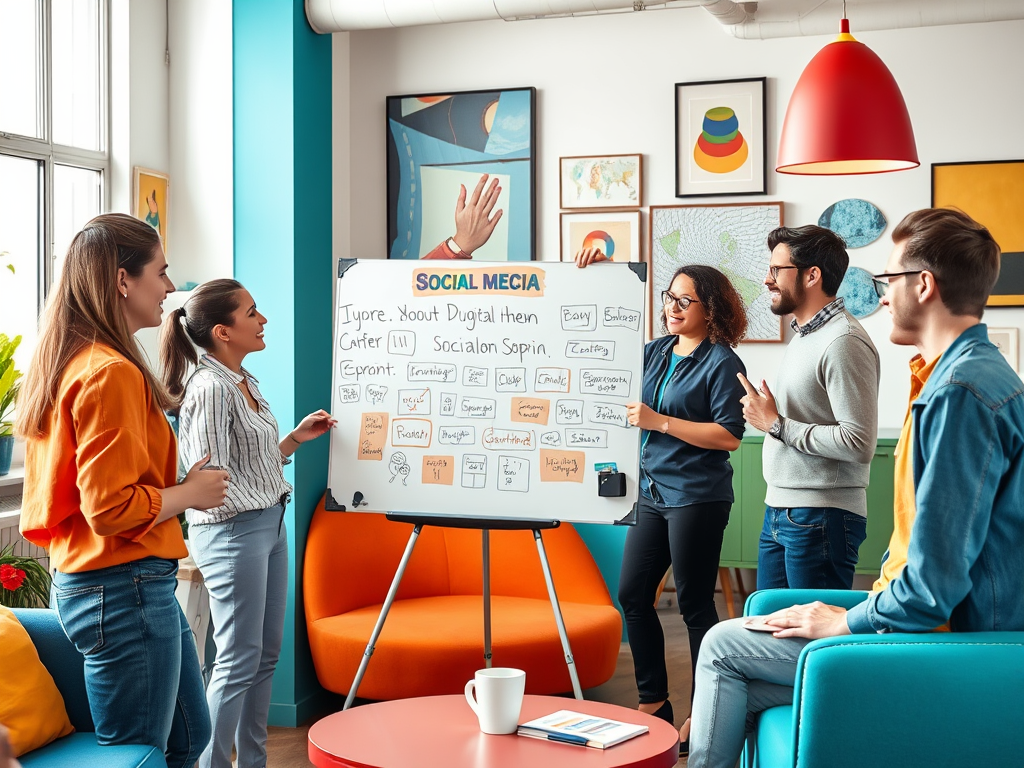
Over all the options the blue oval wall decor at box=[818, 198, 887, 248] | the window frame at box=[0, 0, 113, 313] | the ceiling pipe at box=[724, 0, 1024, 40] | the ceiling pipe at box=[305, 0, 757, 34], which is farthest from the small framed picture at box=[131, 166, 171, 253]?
the blue oval wall decor at box=[818, 198, 887, 248]

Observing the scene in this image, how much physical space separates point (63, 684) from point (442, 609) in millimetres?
Answer: 1735

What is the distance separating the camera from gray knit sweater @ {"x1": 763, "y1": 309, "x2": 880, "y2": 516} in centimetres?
265

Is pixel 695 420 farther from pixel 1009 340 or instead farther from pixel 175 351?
pixel 1009 340

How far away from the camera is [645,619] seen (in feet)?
10.9

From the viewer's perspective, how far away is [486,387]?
10.2ft

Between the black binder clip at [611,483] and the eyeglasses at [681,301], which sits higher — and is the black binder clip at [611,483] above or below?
below

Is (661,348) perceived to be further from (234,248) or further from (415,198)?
(415,198)

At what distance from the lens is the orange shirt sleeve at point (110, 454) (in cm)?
186

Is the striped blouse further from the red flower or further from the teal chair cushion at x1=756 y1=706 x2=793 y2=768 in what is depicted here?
the teal chair cushion at x1=756 y1=706 x2=793 y2=768

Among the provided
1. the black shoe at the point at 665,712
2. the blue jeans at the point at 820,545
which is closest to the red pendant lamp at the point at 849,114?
the blue jeans at the point at 820,545

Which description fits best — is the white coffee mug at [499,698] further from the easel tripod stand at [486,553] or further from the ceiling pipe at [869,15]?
the ceiling pipe at [869,15]

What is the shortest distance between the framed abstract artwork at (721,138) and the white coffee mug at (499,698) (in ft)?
10.3

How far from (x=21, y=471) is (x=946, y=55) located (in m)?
4.15

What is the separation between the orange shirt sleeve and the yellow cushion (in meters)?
0.52
